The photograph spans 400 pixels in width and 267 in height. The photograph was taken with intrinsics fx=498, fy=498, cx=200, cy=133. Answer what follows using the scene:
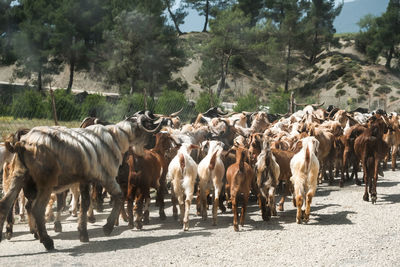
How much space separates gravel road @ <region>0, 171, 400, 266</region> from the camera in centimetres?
698

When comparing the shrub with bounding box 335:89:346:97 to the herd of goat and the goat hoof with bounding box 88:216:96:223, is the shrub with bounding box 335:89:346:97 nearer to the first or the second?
the herd of goat

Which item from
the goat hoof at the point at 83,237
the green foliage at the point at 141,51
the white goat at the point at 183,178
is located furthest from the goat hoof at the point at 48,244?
the green foliage at the point at 141,51

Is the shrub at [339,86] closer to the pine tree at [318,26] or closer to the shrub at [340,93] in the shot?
the shrub at [340,93]

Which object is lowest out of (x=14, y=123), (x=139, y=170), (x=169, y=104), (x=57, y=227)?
(x=57, y=227)

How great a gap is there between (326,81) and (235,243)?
68044 millimetres

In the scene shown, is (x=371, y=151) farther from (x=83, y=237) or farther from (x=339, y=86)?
(x=339, y=86)

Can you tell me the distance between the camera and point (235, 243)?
784 centimetres

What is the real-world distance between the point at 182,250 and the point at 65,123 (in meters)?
10.9

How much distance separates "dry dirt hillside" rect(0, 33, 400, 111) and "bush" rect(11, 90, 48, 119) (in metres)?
41.4

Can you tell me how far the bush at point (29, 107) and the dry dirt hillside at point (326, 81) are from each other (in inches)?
1632

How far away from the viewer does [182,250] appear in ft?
24.6

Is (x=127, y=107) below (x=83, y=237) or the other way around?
the other way around

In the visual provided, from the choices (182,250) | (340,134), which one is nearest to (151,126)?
(182,250)

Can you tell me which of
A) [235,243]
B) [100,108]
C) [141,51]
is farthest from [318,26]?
[235,243]
